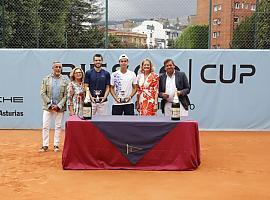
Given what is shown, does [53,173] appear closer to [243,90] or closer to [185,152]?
[185,152]

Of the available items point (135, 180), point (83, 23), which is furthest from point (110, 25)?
point (135, 180)

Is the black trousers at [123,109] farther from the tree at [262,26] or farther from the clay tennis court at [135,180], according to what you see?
the tree at [262,26]

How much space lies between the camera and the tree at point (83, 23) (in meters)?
11.7

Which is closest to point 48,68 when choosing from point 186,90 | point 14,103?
point 14,103

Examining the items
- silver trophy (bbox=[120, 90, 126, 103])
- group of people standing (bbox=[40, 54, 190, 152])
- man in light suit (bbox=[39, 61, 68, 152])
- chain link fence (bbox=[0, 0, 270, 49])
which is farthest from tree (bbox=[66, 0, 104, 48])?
silver trophy (bbox=[120, 90, 126, 103])

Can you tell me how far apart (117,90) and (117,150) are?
53.4 inches

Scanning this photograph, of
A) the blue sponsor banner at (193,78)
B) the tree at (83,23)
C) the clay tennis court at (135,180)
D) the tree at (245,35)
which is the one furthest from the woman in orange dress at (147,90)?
the tree at (245,35)

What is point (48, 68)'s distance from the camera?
1045 centimetres

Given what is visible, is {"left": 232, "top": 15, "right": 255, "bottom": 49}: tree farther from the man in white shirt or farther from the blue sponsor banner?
the man in white shirt

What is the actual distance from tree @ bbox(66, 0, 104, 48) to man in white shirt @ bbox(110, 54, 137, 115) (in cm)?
419

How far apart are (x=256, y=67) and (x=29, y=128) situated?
5789mm

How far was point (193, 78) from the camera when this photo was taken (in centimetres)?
1047

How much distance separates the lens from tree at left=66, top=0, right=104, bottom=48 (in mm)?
11734

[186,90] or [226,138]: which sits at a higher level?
[186,90]
